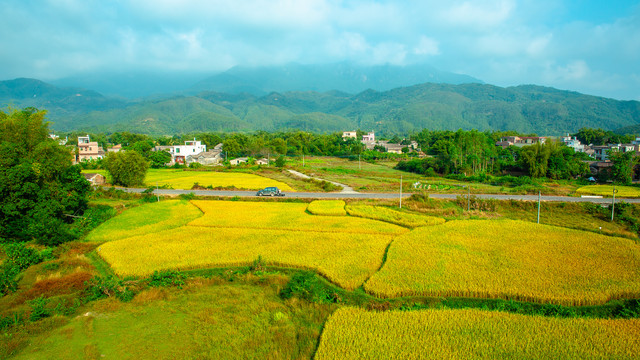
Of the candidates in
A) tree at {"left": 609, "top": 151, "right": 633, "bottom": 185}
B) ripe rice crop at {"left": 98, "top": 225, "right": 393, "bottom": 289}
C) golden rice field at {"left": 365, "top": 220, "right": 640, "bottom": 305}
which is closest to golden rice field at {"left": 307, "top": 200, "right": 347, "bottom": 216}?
ripe rice crop at {"left": 98, "top": 225, "right": 393, "bottom": 289}

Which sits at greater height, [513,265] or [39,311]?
[513,265]

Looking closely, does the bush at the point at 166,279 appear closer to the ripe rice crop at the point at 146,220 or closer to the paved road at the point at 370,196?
the ripe rice crop at the point at 146,220

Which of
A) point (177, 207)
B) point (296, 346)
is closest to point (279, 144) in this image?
point (177, 207)

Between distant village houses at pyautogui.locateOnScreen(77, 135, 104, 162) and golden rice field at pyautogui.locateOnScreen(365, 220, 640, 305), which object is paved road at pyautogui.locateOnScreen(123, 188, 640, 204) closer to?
golden rice field at pyautogui.locateOnScreen(365, 220, 640, 305)

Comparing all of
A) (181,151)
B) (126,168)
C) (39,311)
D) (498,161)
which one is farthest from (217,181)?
(498,161)

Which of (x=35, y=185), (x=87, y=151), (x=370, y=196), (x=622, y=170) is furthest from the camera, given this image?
(x=87, y=151)

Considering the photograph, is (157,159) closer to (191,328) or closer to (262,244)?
(262,244)
